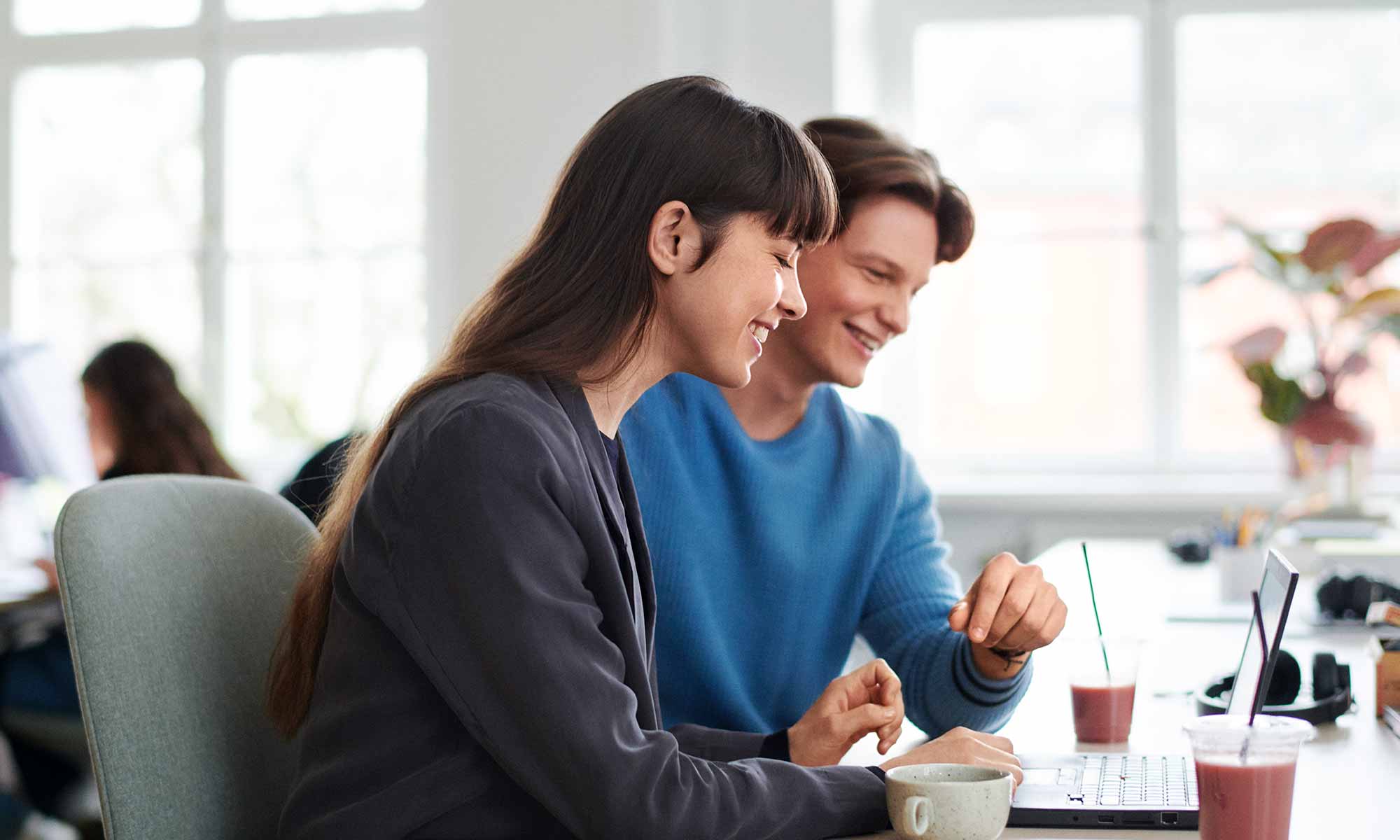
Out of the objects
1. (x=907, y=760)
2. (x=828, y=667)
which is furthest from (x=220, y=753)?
(x=828, y=667)

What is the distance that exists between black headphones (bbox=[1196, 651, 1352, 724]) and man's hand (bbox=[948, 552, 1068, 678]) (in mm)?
210

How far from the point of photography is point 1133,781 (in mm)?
1080

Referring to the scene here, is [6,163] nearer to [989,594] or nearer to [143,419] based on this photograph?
[143,419]

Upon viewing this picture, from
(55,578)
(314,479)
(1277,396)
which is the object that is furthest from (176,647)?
(1277,396)

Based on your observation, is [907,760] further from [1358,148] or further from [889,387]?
[1358,148]

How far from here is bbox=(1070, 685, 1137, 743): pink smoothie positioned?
1.27 metres

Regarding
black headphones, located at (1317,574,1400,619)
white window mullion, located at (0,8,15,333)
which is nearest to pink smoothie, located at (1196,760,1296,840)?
black headphones, located at (1317,574,1400,619)

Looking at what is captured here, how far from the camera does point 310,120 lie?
4625 mm

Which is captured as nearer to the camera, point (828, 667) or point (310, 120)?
point (828, 667)

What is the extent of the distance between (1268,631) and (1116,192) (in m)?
3.22

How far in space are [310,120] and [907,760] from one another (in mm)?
4067

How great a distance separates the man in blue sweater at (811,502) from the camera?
151 centimetres

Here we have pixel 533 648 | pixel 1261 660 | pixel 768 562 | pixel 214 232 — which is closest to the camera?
pixel 533 648

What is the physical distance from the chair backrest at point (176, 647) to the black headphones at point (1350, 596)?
143 centimetres
